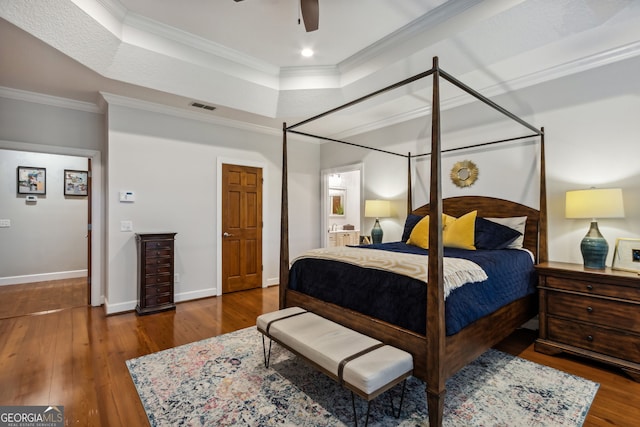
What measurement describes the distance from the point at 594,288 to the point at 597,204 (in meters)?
0.70

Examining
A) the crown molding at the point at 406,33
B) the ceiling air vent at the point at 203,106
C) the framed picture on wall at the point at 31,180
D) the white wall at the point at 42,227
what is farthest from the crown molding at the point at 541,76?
the framed picture on wall at the point at 31,180

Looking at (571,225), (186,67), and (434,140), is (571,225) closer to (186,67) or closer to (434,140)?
(434,140)

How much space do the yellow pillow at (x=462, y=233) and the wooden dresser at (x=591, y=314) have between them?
638 mm

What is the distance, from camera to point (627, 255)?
2572mm

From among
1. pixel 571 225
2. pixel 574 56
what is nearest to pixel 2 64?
pixel 574 56

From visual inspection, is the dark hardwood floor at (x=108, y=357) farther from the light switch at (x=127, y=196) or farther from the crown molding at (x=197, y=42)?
the crown molding at (x=197, y=42)

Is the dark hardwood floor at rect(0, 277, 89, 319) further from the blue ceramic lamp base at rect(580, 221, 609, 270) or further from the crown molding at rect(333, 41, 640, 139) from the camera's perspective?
the blue ceramic lamp base at rect(580, 221, 609, 270)

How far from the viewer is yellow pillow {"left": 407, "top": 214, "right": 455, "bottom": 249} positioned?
349cm

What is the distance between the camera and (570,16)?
236 cm

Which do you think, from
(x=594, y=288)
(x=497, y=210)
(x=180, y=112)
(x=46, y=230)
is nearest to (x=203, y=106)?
(x=180, y=112)

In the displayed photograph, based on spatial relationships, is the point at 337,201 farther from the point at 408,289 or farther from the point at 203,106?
the point at 408,289

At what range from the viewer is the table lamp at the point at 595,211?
250 centimetres

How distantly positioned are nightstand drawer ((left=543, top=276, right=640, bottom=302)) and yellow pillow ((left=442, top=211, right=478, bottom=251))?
711 millimetres

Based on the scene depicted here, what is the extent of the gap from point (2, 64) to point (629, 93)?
597 cm
